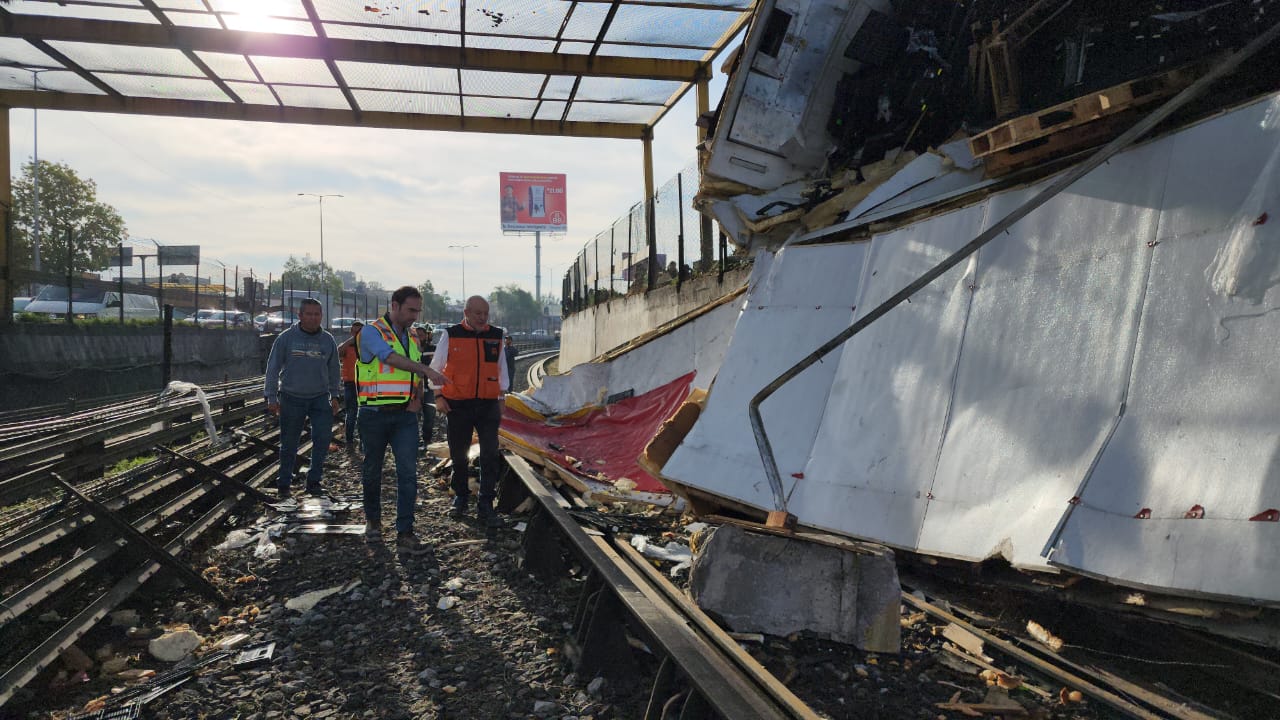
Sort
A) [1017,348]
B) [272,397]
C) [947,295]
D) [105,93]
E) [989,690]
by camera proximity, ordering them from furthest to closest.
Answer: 1. [105,93]
2. [272,397]
3. [947,295]
4. [1017,348]
5. [989,690]

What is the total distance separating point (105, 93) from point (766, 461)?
1633cm

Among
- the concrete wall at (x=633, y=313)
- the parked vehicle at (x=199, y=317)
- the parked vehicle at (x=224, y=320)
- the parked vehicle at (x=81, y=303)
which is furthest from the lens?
the parked vehicle at (x=224, y=320)

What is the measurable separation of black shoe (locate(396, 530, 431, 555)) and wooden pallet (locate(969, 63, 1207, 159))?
492 centimetres

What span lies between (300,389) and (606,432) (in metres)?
4.05

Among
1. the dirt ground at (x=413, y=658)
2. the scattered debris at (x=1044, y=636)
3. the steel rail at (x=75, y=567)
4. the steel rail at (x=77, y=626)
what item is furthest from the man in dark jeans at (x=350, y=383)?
the scattered debris at (x=1044, y=636)

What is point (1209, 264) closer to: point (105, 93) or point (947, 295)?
point (947, 295)

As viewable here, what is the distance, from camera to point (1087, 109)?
4637 millimetres

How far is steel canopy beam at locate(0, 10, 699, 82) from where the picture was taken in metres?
11.9

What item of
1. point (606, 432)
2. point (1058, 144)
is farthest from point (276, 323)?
point (1058, 144)

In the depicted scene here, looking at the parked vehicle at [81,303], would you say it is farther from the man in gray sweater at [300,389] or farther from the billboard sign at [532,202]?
the billboard sign at [532,202]

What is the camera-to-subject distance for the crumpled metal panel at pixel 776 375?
5.87 m

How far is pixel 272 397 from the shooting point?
7973 mm

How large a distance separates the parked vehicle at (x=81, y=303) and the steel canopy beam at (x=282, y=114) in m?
3.83

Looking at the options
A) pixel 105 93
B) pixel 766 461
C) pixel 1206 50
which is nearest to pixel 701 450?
pixel 766 461
